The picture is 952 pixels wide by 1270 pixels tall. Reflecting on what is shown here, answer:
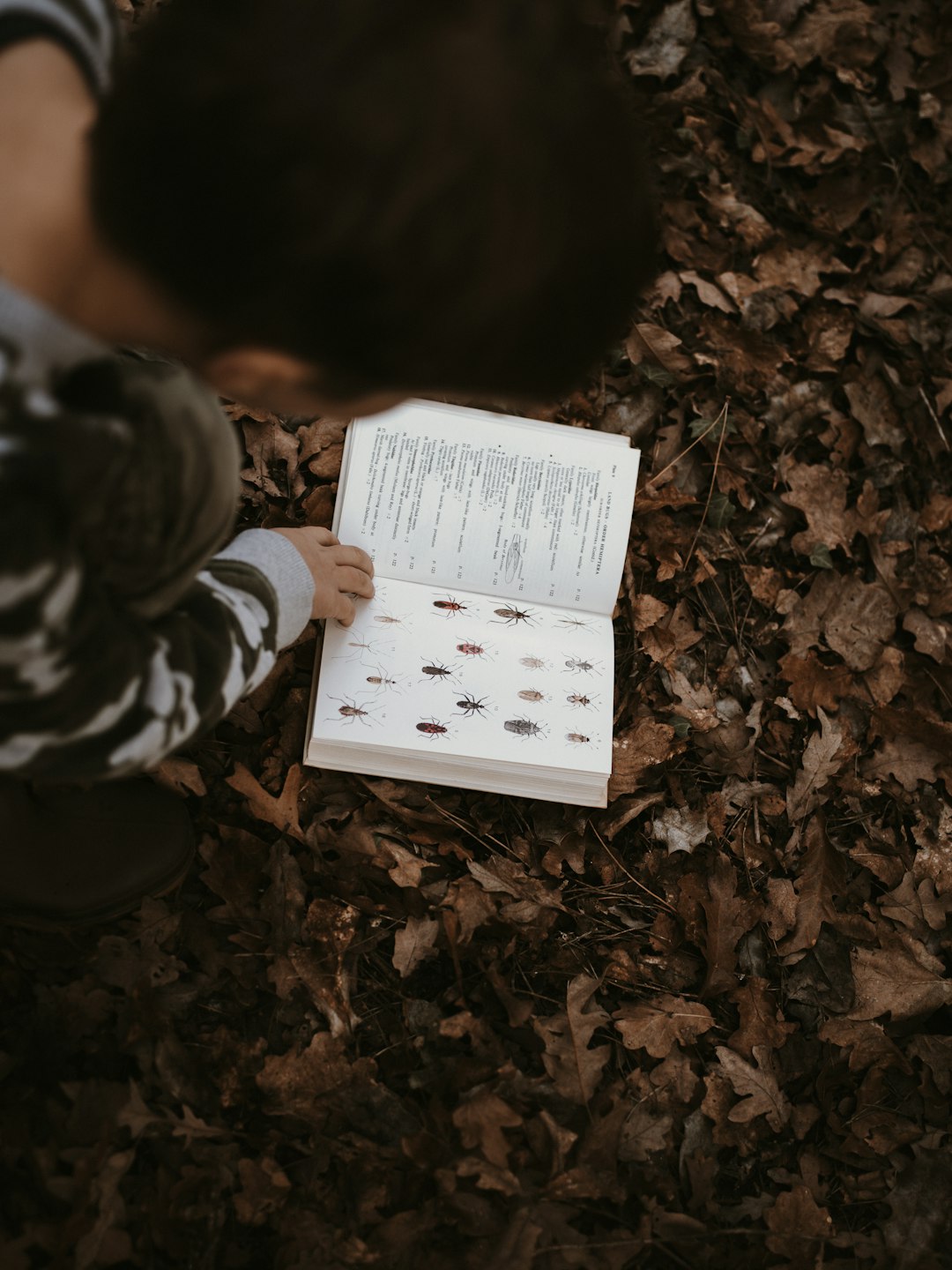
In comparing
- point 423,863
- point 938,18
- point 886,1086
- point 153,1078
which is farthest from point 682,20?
point 153,1078

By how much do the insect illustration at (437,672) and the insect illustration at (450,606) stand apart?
127 mm

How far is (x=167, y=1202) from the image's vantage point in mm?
1687

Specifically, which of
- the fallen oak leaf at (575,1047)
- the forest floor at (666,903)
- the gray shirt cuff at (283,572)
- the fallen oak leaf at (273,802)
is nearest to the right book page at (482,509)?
the forest floor at (666,903)

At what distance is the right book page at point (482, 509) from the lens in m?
2.08

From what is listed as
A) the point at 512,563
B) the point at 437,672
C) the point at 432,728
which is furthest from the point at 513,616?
the point at 432,728

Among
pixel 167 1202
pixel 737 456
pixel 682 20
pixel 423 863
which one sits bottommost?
pixel 167 1202

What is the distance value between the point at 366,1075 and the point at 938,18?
3206mm

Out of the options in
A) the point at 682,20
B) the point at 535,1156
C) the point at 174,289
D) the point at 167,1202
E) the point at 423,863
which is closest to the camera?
the point at 174,289

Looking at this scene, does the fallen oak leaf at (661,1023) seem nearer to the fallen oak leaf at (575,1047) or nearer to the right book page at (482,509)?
the fallen oak leaf at (575,1047)

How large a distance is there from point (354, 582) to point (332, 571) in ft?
0.29

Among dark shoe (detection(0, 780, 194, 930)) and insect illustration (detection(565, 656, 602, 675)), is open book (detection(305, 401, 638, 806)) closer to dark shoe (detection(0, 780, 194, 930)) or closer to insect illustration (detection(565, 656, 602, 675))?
insect illustration (detection(565, 656, 602, 675))

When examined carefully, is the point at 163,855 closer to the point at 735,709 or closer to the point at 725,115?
the point at 735,709

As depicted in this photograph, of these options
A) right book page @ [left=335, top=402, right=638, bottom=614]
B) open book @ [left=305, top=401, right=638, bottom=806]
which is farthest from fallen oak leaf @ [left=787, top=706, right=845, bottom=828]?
right book page @ [left=335, top=402, right=638, bottom=614]

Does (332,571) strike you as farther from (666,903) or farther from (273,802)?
(666,903)
